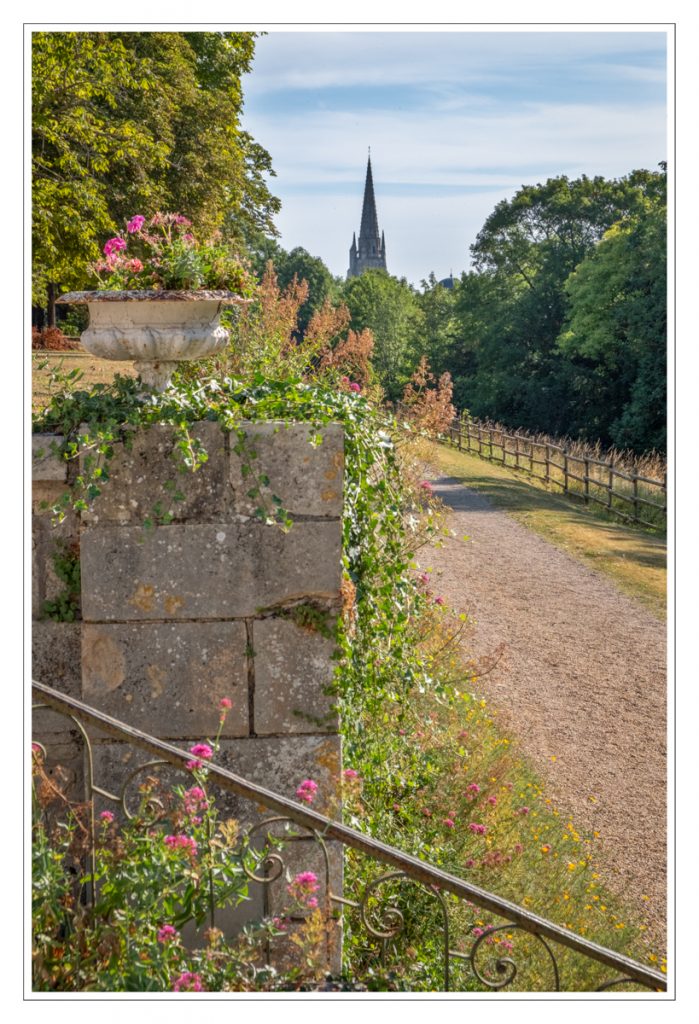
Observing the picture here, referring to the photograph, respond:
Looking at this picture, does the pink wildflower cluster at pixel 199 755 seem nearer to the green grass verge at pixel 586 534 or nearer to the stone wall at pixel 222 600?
the stone wall at pixel 222 600

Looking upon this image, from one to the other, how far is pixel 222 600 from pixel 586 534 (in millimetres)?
12465

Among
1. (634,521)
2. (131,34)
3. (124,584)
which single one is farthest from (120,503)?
(634,521)

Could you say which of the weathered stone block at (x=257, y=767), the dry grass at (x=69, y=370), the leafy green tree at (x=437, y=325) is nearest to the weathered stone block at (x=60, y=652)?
the weathered stone block at (x=257, y=767)

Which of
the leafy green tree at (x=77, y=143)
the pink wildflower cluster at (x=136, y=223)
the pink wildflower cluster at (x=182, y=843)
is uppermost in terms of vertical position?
the leafy green tree at (x=77, y=143)

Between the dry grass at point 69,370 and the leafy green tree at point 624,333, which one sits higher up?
the leafy green tree at point 624,333

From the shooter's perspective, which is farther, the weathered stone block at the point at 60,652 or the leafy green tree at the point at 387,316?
the leafy green tree at the point at 387,316

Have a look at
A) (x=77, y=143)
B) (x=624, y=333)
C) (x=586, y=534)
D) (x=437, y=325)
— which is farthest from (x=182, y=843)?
(x=437, y=325)

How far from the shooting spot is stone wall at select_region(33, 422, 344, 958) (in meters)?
3.81

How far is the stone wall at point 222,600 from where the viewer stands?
3811 mm

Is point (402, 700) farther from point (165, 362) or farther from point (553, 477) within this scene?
point (553, 477)

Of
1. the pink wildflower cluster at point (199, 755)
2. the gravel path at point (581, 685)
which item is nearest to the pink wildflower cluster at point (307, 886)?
the pink wildflower cluster at point (199, 755)

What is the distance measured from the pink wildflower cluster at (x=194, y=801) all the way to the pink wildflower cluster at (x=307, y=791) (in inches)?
14.6

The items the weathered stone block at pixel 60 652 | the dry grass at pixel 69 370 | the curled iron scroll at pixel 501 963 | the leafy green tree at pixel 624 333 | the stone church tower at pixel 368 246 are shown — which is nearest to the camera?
the curled iron scroll at pixel 501 963

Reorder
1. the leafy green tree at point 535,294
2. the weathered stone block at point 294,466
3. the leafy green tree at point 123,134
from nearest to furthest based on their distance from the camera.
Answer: the weathered stone block at point 294,466
the leafy green tree at point 123,134
the leafy green tree at point 535,294
